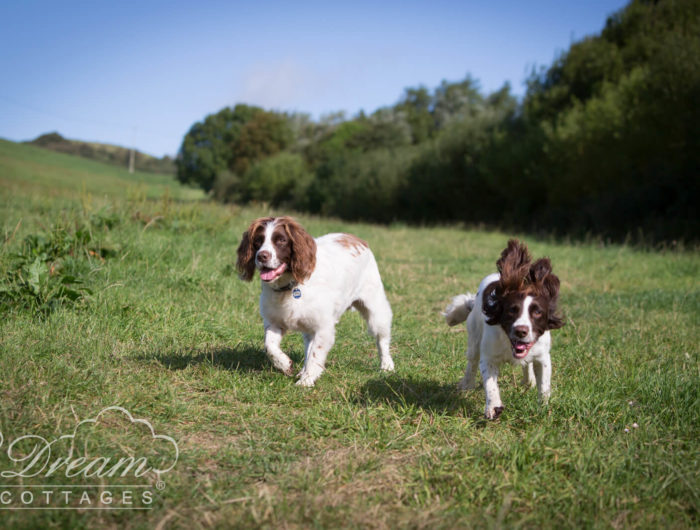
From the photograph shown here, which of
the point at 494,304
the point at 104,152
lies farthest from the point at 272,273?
the point at 104,152

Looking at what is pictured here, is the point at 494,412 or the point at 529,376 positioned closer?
the point at 494,412

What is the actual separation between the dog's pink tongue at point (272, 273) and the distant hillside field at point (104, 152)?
70025 mm

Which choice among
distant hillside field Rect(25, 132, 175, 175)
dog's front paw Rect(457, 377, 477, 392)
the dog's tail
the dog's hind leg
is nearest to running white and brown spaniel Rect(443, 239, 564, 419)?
dog's front paw Rect(457, 377, 477, 392)

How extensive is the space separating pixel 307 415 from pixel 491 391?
124cm

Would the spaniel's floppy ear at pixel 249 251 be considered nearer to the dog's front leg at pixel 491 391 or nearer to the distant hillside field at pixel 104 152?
the dog's front leg at pixel 491 391

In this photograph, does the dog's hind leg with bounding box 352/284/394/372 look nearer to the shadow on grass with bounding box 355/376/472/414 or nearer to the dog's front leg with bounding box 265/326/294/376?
the shadow on grass with bounding box 355/376/472/414

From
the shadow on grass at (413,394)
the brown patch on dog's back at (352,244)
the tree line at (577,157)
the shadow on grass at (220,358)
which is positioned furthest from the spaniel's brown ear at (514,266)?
the tree line at (577,157)

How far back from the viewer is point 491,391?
3.54 meters

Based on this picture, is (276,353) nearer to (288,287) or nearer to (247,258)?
(288,287)

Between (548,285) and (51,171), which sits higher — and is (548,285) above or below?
below

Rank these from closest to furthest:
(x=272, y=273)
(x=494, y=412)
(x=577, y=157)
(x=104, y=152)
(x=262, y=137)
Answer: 1. (x=494, y=412)
2. (x=272, y=273)
3. (x=577, y=157)
4. (x=262, y=137)
5. (x=104, y=152)

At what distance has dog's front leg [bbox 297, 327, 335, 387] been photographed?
418cm

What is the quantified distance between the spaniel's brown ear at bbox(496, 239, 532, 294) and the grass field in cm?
89

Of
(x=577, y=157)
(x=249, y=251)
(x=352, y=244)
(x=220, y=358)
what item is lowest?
(x=220, y=358)
